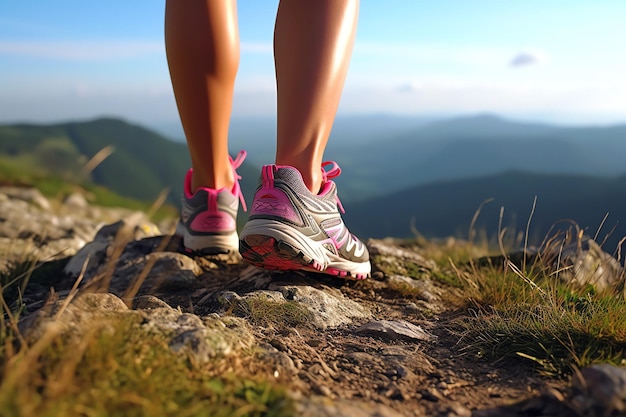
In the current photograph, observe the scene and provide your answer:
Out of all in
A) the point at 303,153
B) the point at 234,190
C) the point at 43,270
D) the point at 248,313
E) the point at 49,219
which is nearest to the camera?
the point at 248,313

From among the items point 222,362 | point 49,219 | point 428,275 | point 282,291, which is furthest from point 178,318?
point 49,219

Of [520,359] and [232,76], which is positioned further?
[232,76]

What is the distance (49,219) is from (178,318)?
5.84 meters

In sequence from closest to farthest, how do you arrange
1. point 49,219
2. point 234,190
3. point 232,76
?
point 232,76 < point 234,190 < point 49,219

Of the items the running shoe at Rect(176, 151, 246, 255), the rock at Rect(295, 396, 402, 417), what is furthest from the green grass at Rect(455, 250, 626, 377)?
the running shoe at Rect(176, 151, 246, 255)

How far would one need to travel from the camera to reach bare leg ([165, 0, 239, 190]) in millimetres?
2756

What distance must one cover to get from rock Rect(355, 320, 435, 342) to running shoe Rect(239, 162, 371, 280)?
423 mm

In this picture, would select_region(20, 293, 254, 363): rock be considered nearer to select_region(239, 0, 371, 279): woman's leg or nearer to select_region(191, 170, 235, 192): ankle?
select_region(239, 0, 371, 279): woman's leg

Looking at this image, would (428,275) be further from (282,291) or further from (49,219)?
(49,219)

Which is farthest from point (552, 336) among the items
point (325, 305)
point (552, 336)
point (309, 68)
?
point (309, 68)

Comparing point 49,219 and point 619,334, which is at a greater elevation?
point 619,334

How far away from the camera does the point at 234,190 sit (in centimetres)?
340

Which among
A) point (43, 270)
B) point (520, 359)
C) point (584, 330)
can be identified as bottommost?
point (43, 270)

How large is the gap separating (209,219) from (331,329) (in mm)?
1193
